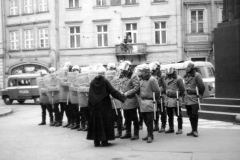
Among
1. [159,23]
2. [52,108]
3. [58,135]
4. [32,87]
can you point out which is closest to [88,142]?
[58,135]

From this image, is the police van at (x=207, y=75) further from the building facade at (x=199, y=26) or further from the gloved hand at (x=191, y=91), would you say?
the building facade at (x=199, y=26)

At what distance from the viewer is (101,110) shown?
367 inches

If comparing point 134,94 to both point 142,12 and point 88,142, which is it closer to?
point 88,142

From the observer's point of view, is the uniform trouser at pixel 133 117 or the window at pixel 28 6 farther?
the window at pixel 28 6

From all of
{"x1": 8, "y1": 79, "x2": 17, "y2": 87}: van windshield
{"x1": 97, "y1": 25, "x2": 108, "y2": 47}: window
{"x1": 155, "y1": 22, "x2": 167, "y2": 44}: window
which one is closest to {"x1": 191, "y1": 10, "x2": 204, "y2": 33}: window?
{"x1": 155, "y1": 22, "x2": 167, "y2": 44}: window

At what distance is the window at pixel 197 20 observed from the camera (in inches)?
1324

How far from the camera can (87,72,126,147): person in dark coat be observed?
30.2 ft

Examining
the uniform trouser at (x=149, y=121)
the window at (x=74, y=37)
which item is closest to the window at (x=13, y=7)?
the window at (x=74, y=37)

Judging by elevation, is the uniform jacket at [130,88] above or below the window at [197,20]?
below

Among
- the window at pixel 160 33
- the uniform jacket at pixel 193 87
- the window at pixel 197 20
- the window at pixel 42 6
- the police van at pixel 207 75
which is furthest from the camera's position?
the window at pixel 42 6

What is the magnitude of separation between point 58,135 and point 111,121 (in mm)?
2507

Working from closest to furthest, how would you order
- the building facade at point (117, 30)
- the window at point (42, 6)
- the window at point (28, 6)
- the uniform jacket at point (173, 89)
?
the uniform jacket at point (173, 89) → the building facade at point (117, 30) → the window at point (42, 6) → the window at point (28, 6)

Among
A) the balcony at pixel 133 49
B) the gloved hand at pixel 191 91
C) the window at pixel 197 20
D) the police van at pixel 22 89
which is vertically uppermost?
the window at pixel 197 20

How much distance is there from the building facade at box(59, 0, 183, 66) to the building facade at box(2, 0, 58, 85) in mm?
1239
